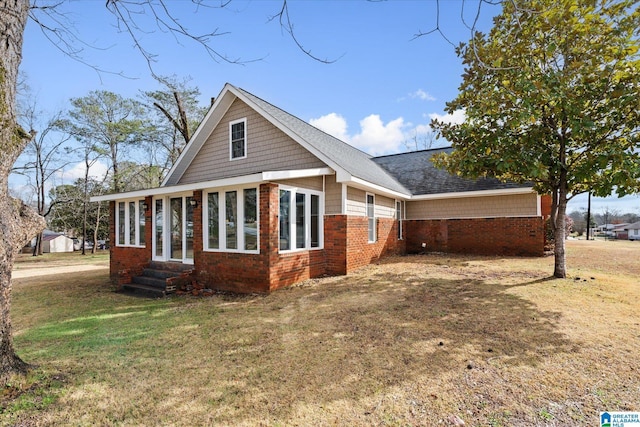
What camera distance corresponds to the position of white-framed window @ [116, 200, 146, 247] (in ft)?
35.5

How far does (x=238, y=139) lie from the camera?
1173cm

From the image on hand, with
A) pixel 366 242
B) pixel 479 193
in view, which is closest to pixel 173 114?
pixel 366 242

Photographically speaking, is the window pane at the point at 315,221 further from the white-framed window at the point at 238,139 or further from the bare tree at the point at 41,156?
the bare tree at the point at 41,156

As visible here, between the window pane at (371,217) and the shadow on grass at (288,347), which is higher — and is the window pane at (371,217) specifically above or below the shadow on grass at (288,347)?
above

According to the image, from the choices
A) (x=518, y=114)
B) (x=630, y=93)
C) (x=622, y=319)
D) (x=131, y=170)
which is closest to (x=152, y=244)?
(x=518, y=114)

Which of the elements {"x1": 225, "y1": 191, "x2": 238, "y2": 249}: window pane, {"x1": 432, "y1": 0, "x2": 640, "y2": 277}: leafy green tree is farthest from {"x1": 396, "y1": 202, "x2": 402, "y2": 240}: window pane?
{"x1": 225, "y1": 191, "x2": 238, "y2": 249}: window pane

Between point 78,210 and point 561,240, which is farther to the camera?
point 78,210

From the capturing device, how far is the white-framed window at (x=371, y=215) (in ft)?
38.0

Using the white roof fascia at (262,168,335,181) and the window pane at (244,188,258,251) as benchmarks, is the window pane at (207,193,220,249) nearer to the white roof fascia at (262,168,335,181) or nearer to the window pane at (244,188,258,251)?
the window pane at (244,188,258,251)

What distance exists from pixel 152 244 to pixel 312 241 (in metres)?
5.49

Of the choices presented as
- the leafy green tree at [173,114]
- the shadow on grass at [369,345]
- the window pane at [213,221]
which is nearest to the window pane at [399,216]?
the shadow on grass at [369,345]

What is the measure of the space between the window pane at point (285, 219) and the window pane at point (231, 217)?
1.25 meters

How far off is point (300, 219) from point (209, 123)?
6.23 m

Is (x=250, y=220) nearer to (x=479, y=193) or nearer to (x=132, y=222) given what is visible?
(x=132, y=222)
